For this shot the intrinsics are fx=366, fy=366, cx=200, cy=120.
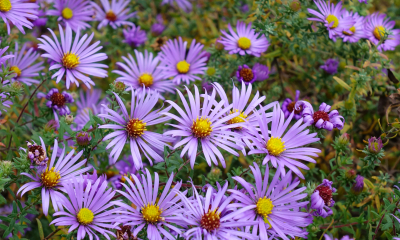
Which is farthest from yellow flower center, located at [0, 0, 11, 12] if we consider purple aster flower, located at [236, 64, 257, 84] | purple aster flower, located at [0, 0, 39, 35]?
purple aster flower, located at [236, 64, 257, 84]

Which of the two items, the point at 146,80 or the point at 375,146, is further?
the point at 146,80

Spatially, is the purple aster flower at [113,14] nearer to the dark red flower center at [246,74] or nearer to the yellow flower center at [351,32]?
the dark red flower center at [246,74]

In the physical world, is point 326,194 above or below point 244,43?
below

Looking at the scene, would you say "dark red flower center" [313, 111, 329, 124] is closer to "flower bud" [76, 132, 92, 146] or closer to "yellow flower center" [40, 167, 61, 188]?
"flower bud" [76, 132, 92, 146]

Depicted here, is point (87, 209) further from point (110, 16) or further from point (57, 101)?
point (110, 16)

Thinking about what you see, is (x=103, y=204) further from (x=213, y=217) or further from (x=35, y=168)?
(x=213, y=217)

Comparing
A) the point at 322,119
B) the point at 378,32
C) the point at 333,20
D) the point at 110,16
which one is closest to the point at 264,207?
the point at 322,119
